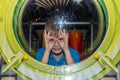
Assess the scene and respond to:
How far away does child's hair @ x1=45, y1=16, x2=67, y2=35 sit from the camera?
176 cm

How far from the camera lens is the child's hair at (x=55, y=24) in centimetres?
176

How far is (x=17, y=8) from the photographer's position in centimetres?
178

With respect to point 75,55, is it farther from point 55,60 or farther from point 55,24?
point 55,24

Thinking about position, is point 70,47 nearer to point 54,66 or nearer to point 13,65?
point 54,66

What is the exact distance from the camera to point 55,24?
176cm

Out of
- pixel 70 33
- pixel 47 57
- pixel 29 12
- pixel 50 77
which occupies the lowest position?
pixel 50 77

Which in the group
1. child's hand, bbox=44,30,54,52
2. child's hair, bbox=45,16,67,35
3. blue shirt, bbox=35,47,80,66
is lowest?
blue shirt, bbox=35,47,80,66

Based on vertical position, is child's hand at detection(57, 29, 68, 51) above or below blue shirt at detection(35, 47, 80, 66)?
above

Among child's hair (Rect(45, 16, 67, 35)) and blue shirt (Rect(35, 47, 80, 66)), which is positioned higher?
child's hair (Rect(45, 16, 67, 35))

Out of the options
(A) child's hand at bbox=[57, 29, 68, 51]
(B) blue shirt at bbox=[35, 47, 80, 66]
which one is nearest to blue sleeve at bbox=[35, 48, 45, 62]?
(B) blue shirt at bbox=[35, 47, 80, 66]

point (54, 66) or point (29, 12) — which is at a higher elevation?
point (29, 12)

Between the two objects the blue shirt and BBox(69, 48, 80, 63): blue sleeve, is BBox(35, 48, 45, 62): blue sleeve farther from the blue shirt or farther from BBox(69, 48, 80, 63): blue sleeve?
BBox(69, 48, 80, 63): blue sleeve

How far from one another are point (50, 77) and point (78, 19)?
394mm

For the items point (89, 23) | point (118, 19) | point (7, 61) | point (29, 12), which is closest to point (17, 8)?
point (29, 12)
